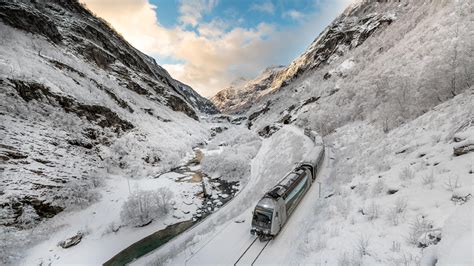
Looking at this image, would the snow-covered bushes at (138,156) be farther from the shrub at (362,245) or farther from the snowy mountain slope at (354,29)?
the snowy mountain slope at (354,29)

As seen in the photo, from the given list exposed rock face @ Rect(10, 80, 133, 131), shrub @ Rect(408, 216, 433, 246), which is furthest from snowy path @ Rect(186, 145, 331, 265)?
exposed rock face @ Rect(10, 80, 133, 131)

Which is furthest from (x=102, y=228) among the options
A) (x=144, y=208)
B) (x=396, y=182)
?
(x=396, y=182)

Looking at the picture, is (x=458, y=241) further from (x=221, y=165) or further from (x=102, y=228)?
(x=221, y=165)

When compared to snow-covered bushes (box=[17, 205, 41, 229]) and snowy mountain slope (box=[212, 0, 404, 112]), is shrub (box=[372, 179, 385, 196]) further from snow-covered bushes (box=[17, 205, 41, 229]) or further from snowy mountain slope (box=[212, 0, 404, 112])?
snowy mountain slope (box=[212, 0, 404, 112])

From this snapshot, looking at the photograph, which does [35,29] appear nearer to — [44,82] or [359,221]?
[44,82]

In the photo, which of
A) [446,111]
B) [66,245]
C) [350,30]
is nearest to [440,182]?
[446,111]

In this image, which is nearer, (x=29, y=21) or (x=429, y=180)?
(x=429, y=180)
